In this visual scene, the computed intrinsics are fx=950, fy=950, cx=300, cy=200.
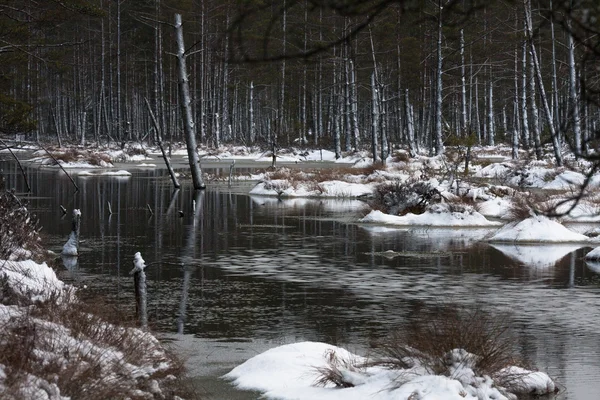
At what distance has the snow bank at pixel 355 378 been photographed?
26.6 feet

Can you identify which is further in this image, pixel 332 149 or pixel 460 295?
pixel 332 149

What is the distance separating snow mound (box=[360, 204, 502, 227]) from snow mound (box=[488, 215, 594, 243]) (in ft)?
9.16

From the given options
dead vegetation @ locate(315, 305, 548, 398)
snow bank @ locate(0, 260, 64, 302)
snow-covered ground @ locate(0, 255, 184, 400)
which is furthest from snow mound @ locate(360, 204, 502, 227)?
snow-covered ground @ locate(0, 255, 184, 400)

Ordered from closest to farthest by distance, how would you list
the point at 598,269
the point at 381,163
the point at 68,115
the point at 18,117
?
the point at 598,269 < the point at 18,117 < the point at 381,163 < the point at 68,115

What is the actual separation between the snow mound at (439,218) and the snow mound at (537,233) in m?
2.79

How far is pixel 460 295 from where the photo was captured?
14.6 m

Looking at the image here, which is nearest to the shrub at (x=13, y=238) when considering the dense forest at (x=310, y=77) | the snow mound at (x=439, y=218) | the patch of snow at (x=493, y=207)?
the snow mound at (x=439, y=218)

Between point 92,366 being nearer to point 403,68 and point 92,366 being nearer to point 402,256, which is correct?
point 402,256

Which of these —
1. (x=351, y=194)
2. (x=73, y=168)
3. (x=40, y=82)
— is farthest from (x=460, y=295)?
(x=40, y=82)

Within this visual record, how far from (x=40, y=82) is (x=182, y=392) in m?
70.9

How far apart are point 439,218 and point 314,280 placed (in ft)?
32.2

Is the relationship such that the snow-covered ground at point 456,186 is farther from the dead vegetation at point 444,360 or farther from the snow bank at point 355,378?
the snow bank at point 355,378

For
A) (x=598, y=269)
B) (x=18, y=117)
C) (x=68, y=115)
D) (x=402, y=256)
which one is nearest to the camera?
(x=598, y=269)

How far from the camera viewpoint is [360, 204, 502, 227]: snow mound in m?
25.0
